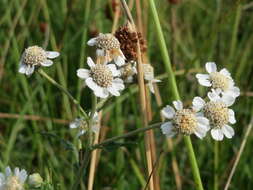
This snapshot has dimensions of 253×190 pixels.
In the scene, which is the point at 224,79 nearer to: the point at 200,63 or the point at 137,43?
the point at 137,43

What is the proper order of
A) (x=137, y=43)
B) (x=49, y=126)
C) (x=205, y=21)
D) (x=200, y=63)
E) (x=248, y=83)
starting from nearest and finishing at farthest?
(x=137, y=43) → (x=49, y=126) → (x=248, y=83) → (x=200, y=63) → (x=205, y=21)

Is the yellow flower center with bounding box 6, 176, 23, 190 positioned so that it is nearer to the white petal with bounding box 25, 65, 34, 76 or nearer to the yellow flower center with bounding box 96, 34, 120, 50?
the white petal with bounding box 25, 65, 34, 76

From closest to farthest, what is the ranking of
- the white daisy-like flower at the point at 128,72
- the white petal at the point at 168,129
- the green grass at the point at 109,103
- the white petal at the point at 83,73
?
the white petal at the point at 168,129 < the white petal at the point at 83,73 < the white daisy-like flower at the point at 128,72 < the green grass at the point at 109,103

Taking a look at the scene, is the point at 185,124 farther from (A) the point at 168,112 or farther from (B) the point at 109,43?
(B) the point at 109,43

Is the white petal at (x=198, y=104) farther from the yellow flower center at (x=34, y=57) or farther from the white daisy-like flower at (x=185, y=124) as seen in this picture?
the yellow flower center at (x=34, y=57)

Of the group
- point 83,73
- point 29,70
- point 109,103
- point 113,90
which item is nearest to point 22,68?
point 29,70

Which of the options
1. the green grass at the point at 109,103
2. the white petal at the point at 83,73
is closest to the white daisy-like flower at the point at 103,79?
the white petal at the point at 83,73

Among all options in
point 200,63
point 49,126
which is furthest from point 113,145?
point 200,63
